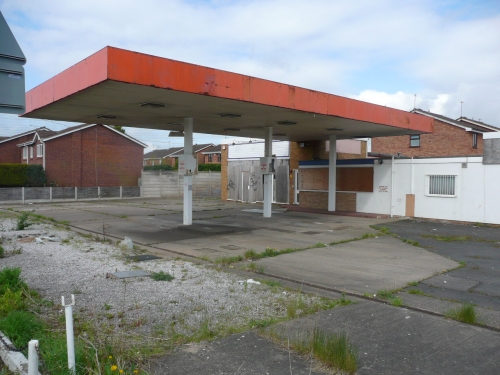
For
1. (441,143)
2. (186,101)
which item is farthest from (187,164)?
(441,143)

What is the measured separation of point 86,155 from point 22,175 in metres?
6.07

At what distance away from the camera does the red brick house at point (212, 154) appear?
65938mm

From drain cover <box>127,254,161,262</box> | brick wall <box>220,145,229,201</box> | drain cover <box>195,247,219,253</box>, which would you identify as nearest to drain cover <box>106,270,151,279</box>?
drain cover <box>127,254,161,262</box>

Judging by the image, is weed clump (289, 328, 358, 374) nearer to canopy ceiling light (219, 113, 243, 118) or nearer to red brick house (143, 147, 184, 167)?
canopy ceiling light (219, 113, 243, 118)

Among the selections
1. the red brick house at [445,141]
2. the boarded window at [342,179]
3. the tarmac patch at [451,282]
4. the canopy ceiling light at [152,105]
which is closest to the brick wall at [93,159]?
the boarded window at [342,179]

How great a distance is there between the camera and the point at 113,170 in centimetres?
4422

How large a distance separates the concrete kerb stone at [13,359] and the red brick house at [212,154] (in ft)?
199

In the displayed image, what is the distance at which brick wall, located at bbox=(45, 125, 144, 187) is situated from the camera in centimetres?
4112

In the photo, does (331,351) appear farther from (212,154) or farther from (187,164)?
(212,154)

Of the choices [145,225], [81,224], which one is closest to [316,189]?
[145,225]

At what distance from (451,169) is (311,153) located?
9.40 metres

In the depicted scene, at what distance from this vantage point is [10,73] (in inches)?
177

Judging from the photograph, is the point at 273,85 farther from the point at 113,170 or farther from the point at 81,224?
the point at 113,170

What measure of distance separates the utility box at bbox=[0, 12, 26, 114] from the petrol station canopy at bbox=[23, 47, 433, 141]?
232 inches
